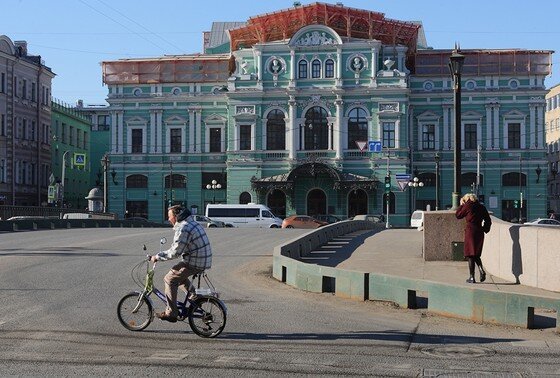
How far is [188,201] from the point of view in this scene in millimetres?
85625

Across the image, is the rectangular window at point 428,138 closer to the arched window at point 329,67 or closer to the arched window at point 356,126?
the arched window at point 356,126

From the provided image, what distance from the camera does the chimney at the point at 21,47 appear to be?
8134 cm

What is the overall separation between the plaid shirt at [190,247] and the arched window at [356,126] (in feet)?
227

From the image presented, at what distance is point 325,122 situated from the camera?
267 feet

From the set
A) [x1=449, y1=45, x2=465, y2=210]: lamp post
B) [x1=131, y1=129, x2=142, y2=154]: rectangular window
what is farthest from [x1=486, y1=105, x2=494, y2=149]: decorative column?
[x1=449, y1=45, x2=465, y2=210]: lamp post

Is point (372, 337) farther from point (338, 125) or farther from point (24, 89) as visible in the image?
point (24, 89)

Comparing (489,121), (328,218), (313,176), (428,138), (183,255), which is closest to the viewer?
(183,255)

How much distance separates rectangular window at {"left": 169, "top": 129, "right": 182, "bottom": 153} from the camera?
3408 inches

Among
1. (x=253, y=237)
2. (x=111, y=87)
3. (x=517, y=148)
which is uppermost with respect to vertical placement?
(x=111, y=87)

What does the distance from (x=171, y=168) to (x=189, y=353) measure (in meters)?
75.0

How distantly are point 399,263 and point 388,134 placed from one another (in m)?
57.6

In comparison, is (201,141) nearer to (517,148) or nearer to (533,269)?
(517,148)

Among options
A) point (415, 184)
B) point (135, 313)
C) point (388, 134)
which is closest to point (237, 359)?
point (135, 313)

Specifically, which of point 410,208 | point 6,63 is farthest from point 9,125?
point 410,208
